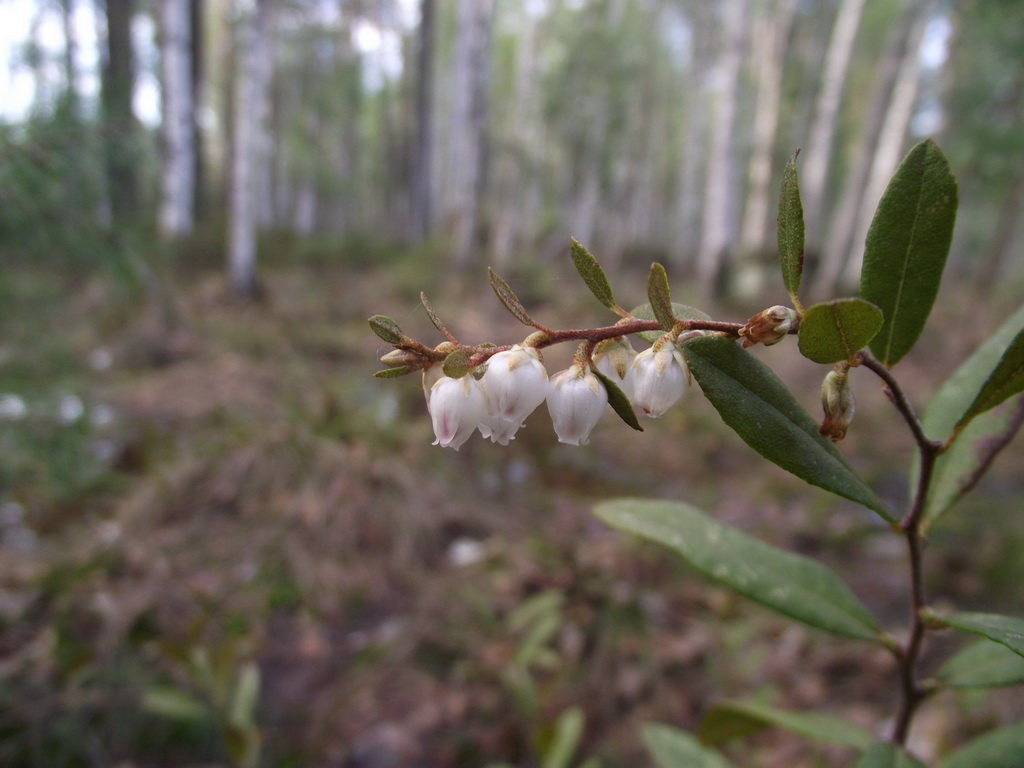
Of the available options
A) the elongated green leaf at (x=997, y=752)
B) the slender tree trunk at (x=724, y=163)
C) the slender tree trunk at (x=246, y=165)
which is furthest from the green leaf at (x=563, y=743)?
the slender tree trunk at (x=724, y=163)

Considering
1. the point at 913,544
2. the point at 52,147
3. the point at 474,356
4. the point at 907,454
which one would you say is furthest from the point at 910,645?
the point at 907,454

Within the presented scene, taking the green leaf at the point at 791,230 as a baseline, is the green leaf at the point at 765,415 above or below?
below

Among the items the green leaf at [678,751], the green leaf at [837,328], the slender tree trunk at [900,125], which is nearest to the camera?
the green leaf at [837,328]

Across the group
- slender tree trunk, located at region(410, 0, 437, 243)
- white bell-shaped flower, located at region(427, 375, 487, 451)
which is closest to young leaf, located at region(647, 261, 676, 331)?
white bell-shaped flower, located at region(427, 375, 487, 451)

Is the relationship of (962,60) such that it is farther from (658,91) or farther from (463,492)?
(463,492)

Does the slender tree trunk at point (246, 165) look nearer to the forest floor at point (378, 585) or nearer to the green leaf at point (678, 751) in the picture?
the forest floor at point (378, 585)

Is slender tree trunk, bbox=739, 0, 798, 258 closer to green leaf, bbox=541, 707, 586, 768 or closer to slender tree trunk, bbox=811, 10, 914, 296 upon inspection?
slender tree trunk, bbox=811, 10, 914, 296
